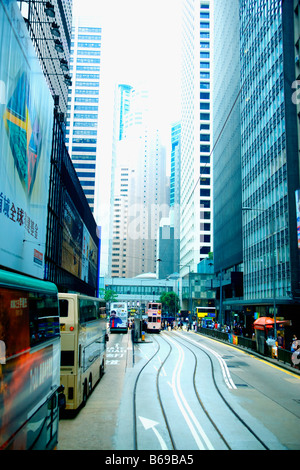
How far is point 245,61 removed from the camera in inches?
2199

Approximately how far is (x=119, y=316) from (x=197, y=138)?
2544 inches

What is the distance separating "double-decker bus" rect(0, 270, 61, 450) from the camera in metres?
4.86

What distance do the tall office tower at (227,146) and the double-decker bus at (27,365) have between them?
172 ft

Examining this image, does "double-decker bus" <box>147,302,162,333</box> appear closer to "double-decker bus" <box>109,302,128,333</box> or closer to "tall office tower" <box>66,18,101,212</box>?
"double-decker bus" <box>109,302,128,333</box>

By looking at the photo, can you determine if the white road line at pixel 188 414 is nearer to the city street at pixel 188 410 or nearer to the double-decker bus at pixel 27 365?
the city street at pixel 188 410

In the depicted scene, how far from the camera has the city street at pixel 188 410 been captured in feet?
30.9

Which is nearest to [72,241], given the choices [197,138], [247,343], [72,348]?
[247,343]

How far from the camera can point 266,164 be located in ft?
152

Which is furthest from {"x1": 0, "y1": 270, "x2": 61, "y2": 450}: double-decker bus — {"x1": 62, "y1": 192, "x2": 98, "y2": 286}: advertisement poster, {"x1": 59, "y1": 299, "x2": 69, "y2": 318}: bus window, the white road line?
{"x1": 62, "y1": 192, "x2": 98, "y2": 286}: advertisement poster

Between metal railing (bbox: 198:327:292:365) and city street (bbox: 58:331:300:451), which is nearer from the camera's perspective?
city street (bbox: 58:331:300:451)

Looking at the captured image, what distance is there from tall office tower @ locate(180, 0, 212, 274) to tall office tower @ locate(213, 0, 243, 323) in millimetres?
21551

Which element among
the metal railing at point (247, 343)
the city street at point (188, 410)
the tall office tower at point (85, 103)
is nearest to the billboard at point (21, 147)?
the city street at point (188, 410)

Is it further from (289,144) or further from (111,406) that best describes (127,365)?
(289,144)

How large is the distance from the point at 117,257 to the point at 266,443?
17585 centimetres
